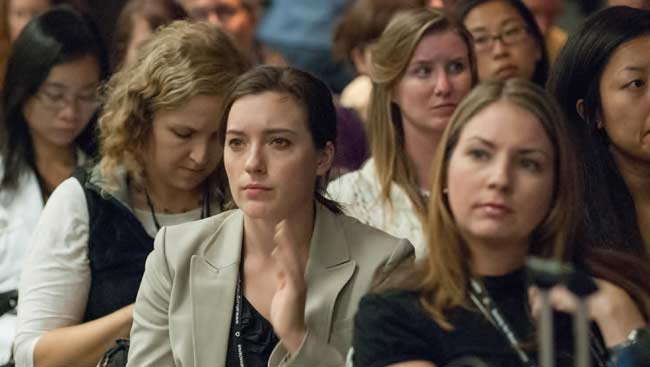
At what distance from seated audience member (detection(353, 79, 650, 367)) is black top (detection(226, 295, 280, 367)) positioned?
0.37 meters

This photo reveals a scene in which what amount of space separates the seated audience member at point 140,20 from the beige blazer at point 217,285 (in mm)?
1634

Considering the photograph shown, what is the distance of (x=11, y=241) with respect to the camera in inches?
168

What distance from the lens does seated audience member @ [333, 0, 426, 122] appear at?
17.3 feet

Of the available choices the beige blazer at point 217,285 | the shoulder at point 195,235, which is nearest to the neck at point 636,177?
the beige blazer at point 217,285

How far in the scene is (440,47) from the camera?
4.12 m

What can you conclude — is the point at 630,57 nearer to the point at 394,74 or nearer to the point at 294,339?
the point at 394,74

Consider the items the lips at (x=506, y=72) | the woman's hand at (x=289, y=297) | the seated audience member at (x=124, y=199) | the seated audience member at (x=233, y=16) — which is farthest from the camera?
the seated audience member at (x=233, y=16)

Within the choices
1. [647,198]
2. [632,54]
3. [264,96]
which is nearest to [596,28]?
[632,54]

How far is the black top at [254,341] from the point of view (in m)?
3.34

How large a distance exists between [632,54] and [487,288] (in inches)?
39.5

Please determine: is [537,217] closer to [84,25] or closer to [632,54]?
[632,54]

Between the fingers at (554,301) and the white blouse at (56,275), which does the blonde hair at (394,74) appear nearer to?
the white blouse at (56,275)

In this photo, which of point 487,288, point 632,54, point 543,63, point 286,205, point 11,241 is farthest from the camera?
point 543,63

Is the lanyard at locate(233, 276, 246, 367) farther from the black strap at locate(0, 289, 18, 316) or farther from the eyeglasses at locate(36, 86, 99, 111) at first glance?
the eyeglasses at locate(36, 86, 99, 111)
